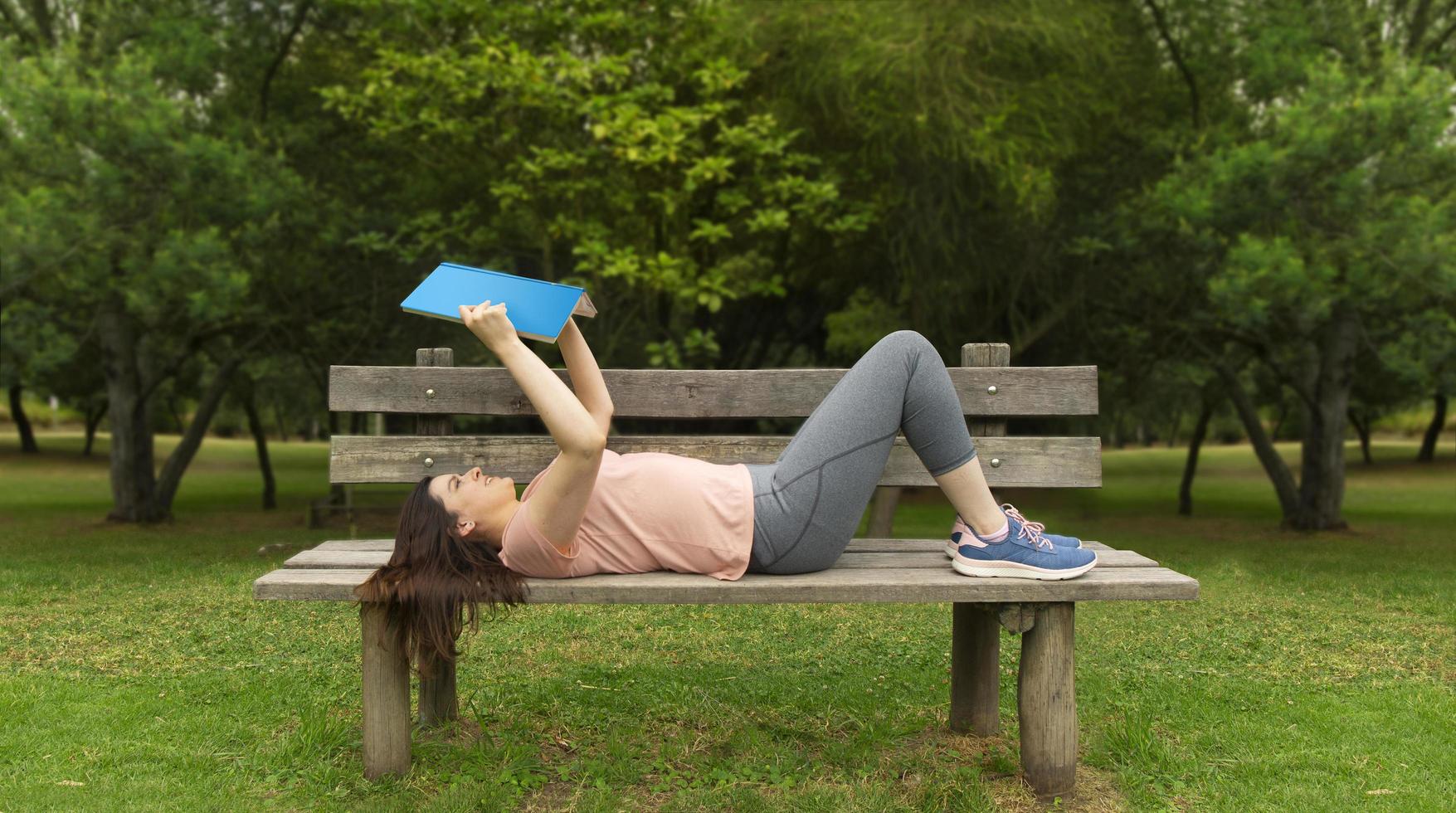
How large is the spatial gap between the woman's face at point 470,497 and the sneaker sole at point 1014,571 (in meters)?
1.41

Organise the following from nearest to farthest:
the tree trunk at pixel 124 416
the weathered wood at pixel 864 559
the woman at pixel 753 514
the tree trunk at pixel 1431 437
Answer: the woman at pixel 753 514, the weathered wood at pixel 864 559, the tree trunk at pixel 124 416, the tree trunk at pixel 1431 437

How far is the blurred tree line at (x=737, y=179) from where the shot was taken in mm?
10070

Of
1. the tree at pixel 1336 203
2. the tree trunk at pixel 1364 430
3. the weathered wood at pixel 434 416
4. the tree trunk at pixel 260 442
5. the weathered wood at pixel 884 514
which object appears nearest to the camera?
the weathered wood at pixel 434 416

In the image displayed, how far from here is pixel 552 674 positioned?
4855 millimetres

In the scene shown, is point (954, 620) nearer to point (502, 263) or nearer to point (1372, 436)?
point (502, 263)

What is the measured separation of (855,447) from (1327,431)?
12.9m

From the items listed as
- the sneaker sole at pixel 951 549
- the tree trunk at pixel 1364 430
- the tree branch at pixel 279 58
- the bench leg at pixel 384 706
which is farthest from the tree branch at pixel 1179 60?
the tree trunk at pixel 1364 430

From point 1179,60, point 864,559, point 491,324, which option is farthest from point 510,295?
point 1179,60

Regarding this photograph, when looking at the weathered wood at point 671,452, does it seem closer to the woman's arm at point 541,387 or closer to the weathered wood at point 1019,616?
the weathered wood at point 1019,616

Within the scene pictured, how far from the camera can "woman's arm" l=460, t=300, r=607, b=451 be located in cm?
310

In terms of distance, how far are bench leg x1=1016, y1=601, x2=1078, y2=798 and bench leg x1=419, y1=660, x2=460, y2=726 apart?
1927 millimetres

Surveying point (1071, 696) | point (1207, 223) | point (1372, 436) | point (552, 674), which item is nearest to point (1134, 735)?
point (1071, 696)

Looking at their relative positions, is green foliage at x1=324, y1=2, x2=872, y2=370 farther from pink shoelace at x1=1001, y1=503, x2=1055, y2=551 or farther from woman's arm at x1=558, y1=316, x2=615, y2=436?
pink shoelace at x1=1001, y1=503, x2=1055, y2=551

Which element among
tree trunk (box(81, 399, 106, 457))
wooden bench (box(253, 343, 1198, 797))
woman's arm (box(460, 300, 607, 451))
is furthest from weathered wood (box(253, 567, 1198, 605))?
tree trunk (box(81, 399, 106, 457))
